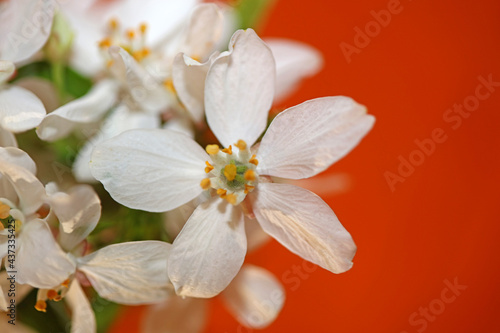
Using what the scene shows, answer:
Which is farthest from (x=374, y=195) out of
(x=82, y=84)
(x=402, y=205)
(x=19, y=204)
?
(x=19, y=204)

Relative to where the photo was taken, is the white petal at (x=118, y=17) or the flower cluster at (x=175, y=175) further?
the white petal at (x=118, y=17)

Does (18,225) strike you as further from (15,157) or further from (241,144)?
(241,144)

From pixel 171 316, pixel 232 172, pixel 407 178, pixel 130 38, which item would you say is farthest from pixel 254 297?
pixel 407 178

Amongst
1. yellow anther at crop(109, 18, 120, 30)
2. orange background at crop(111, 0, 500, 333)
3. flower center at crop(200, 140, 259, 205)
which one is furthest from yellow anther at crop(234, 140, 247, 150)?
orange background at crop(111, 0, 500, 333)

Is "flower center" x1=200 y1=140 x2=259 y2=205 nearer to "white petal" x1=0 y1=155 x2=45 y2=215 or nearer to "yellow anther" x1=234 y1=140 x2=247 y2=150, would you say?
"yellow anther" x1=234 y1=140 x2=247 y2=150

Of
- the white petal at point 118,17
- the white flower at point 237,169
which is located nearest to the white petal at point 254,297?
the white flower at point 237,169

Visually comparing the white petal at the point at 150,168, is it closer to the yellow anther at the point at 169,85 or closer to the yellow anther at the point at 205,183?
the yellow anther at the point at 205,183

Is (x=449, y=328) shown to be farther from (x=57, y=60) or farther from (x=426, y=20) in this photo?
(x=57, y=60)

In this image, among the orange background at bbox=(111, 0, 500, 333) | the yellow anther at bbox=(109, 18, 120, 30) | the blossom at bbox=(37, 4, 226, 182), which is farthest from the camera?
the orange background at bbox=(111, 0, 500, 333)

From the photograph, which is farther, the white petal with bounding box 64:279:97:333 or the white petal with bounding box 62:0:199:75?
the white petal with bounding box 62:0:199:75
